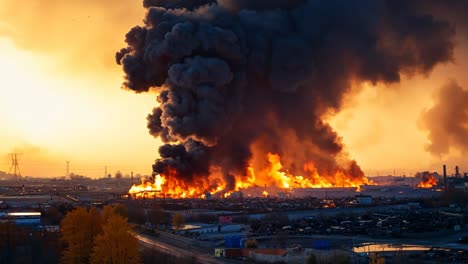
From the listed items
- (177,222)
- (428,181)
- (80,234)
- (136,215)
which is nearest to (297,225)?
(177,222)

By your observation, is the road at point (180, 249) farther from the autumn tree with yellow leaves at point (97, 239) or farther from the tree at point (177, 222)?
the tree at point (177, 222)

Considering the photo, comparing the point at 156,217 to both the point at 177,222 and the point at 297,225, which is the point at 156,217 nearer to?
the point at 177,222

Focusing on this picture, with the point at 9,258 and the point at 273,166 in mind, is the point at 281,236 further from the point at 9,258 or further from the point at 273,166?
the point at 273,166

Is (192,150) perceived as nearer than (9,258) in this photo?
No

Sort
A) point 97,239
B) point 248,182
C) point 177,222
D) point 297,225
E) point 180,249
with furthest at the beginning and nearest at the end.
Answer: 1. point 248,182
2. point 297,225
3. point 177,222
4. point 180,249
5. point 97,239

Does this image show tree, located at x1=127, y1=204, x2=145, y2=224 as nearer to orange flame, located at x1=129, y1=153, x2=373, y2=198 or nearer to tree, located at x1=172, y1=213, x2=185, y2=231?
tree, located at x1=172, y1=213, x2=185, y2=231

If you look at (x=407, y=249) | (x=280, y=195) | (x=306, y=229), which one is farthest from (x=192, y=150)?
(x=407, y=249)
